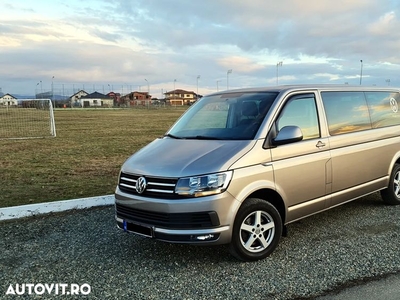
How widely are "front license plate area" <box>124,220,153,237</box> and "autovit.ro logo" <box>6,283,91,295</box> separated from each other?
745 millimetres

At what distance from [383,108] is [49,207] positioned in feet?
18.2

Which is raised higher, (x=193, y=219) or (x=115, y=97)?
(x=115, y=97)

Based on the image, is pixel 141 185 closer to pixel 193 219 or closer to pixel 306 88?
pixel 193 219

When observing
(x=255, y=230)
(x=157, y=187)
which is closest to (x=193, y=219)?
(x=157, y=187)

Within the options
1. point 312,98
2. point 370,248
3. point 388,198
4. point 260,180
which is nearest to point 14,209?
point 260,180

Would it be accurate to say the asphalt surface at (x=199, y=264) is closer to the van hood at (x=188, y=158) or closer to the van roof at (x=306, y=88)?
the van hood at (x=188, y=158)

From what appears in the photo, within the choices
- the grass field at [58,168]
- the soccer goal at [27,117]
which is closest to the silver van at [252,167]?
the grass field at [58,168]

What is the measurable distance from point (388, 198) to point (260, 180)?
3240 mm

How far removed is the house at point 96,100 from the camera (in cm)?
10106

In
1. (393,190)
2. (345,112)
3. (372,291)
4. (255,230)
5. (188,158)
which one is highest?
(345,112)

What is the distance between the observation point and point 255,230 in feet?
14.1

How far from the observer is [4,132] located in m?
19.8

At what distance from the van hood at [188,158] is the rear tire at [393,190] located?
3.24m

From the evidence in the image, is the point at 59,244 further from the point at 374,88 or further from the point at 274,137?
the point at 374,88
